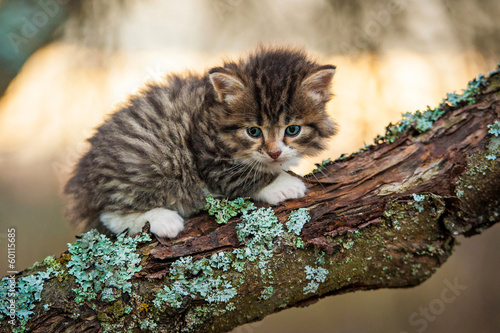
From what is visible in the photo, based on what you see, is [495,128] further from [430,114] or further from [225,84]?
[225,84]

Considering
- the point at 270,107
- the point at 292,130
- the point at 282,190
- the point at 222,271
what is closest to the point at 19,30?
the point at 270,107

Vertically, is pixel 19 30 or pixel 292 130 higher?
pixel 19 30

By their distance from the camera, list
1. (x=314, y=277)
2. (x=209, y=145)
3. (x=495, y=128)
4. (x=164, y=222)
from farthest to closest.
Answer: (x=209, y=145), (x=164, y=222), (x=495, y=128), (x=314, y=277)

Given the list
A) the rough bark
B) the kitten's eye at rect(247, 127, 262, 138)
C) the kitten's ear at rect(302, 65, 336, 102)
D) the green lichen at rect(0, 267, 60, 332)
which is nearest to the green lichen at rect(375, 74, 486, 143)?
the rough bark

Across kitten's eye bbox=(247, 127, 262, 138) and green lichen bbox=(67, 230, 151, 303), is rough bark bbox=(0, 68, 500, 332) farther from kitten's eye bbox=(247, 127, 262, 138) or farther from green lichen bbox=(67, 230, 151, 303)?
kitten's eye bbox=(247, 127, 262, 138)

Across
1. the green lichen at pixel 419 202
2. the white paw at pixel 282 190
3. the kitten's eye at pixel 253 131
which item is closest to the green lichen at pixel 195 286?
the white paw at pixel 282 190

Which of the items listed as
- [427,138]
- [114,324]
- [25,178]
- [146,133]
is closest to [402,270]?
[427,138]
